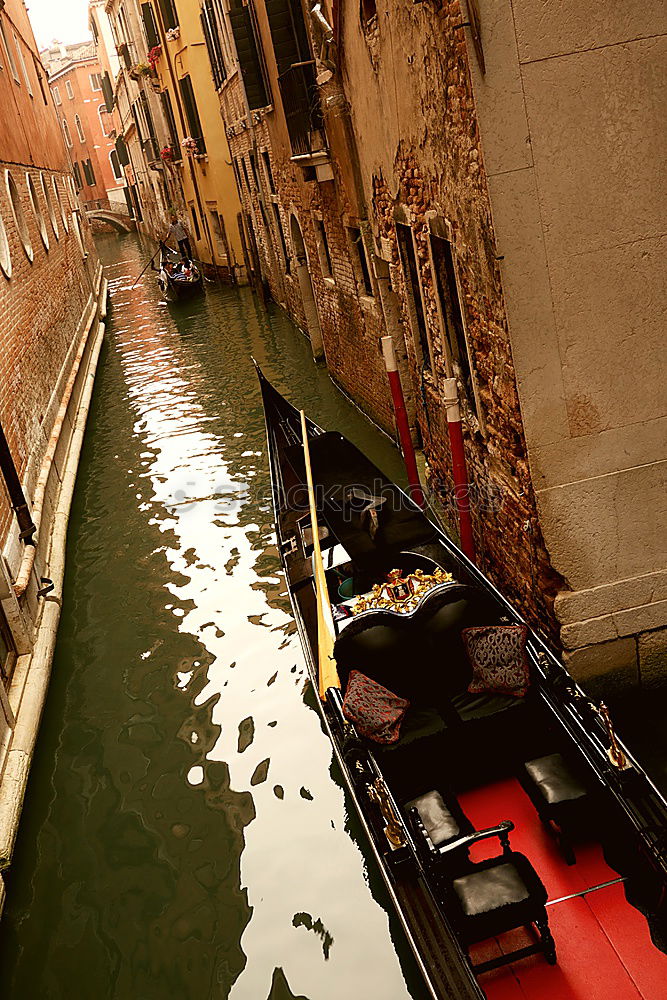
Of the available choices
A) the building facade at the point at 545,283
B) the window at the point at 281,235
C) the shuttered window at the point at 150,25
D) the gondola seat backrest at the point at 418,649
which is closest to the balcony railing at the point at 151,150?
the shuttered window at the point at 150,25

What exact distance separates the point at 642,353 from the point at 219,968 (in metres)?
2.81

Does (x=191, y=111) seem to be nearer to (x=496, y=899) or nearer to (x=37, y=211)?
(x=37, y=211)

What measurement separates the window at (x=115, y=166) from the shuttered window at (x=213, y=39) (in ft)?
98.5

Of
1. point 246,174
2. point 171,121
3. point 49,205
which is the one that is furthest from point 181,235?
point 49,205

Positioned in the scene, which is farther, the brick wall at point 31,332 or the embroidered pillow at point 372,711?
the brick wall at point 31,332

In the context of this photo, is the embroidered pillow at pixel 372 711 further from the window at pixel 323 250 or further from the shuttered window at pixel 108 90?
→ the shuttered window at pixel 108 90

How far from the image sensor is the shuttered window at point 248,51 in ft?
33.5

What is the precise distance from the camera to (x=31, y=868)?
159 inches

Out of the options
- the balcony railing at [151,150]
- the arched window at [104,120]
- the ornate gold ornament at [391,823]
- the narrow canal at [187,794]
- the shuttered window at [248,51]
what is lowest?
the narrow canal at [187,794]

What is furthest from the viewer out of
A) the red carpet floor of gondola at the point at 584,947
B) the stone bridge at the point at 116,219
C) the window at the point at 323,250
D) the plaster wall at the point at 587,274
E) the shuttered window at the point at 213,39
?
the stone bridge at the point at 116,219

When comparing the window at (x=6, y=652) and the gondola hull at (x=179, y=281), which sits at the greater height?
the gondola hull at (x=179, y=281)

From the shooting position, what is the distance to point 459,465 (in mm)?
4871

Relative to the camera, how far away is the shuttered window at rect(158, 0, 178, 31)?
1861cm

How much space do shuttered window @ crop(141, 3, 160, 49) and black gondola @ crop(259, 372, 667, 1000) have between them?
19.9m
